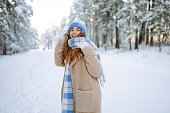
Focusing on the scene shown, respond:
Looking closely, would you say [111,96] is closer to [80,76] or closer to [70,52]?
[80,76]

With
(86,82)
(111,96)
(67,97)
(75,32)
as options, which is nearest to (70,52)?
(75,32)

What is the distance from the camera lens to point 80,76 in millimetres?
1667

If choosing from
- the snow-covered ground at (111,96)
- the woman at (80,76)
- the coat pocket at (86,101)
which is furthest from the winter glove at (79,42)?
the snow-covered ground at (111,96)

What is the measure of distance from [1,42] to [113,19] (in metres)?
18.1

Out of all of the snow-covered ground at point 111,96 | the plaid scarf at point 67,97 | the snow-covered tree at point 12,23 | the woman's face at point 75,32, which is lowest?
the snow-covered ground at point 111,96

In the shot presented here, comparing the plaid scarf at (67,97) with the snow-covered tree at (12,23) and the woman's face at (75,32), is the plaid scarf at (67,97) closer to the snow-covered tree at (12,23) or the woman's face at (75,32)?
the woman's face at (75,32)

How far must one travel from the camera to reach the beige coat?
160 cm

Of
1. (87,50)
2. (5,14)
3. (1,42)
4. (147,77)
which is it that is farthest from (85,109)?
(5,14)

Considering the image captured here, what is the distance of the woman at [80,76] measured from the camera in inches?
63.1

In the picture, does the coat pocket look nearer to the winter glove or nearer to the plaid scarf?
the plaid scarf

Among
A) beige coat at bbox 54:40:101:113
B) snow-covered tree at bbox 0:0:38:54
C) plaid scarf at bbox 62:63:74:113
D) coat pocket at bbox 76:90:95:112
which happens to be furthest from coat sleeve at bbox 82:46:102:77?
snow-covered tree at bbox 0:0:38:54

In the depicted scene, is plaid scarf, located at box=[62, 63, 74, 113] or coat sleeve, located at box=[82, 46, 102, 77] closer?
coat sleeve, located at box=[82, 46, 102, 77]

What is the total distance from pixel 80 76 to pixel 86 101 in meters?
0.40

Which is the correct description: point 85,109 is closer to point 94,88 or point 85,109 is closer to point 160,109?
point 94,88
